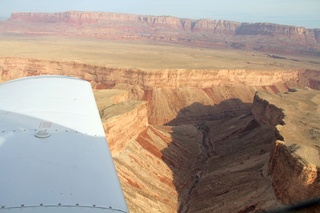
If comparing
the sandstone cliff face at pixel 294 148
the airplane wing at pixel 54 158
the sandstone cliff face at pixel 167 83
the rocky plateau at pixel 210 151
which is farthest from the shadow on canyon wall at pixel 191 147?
the airplane wing at pixel 54 158

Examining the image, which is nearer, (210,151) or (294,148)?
(294,148)

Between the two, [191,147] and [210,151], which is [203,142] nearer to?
[210,151]

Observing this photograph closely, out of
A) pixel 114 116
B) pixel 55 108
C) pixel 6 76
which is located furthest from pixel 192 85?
pixel 55 108

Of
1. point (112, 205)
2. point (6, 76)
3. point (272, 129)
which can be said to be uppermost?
point (112, 205)

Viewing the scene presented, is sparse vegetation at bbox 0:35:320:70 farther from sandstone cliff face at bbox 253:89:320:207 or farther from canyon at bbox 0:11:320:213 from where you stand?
sandstone cliff face at bbox 253:89:320:207

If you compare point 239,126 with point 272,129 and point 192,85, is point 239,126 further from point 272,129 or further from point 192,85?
point 192,85

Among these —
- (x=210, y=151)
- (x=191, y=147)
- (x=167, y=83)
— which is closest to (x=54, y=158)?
(x=191, y=147)
